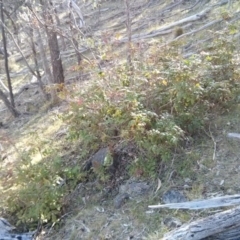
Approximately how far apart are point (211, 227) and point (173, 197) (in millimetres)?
1119

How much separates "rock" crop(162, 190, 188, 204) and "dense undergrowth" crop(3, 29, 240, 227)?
0.33 metres

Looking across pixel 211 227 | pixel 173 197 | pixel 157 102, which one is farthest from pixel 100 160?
pixel 211 227

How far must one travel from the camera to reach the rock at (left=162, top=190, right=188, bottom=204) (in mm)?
4404

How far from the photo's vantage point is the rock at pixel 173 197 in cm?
Answer: 440

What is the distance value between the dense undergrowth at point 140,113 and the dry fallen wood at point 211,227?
4.05ft

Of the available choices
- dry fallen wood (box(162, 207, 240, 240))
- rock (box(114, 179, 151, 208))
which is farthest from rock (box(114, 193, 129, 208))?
dry fallen wood (box(162, 207, 240, 240))

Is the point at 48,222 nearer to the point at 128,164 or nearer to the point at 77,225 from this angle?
the point at 77,225

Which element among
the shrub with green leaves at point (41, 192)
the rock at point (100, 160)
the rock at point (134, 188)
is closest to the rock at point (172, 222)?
the rock at point (134, 188)

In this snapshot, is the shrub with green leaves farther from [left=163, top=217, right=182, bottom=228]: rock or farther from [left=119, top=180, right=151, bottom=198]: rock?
[left=163, top=217, right=182, bottom=228]: rock

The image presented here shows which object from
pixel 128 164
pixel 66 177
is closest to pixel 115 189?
pixel 128 164

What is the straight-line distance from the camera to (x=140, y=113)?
483 centimetres

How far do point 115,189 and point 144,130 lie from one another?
79cm

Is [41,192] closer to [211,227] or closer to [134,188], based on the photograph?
[134,188]

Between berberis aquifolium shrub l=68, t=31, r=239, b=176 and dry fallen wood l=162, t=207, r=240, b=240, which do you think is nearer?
dry fallen wood l=162, t=207, r=240, b=240
